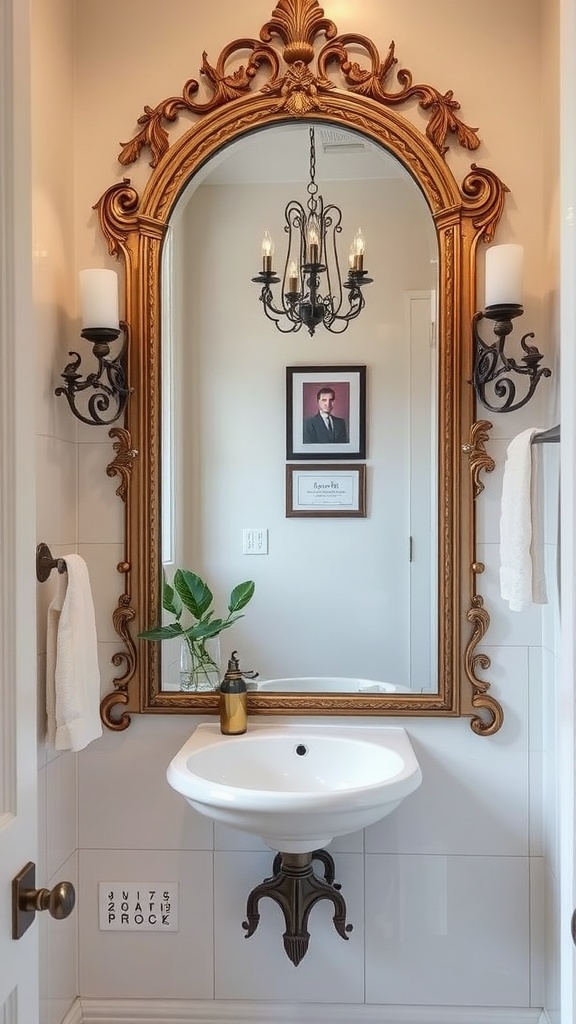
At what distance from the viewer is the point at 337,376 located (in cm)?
186

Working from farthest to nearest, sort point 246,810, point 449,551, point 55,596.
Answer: point 449,551 < point 55,596 < point 246,810

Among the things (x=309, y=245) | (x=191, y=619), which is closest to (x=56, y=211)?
(x=309, y=245)

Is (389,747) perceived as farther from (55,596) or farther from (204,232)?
(204,232)

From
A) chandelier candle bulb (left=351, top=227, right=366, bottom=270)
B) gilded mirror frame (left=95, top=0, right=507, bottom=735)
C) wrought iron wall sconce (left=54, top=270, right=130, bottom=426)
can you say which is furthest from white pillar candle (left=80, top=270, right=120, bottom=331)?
chandelier candle bulb (left=351, top=227, right=366, bottom=270)

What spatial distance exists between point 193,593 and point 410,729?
2.04 ft

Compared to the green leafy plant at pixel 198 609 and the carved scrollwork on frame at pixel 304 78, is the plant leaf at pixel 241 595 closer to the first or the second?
the green leafy plant at pixel 198 609

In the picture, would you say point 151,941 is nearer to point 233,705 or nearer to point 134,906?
point 134,906

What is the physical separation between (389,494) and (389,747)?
60cm

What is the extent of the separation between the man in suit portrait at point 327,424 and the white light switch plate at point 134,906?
1.16 meters

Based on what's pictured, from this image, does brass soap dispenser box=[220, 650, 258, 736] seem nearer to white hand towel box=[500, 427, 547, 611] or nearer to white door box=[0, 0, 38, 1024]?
white hand towel box=[500, 427, 547, 611]

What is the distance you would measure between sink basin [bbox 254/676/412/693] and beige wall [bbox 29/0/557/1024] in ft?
0.44

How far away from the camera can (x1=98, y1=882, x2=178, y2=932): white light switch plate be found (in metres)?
1.85

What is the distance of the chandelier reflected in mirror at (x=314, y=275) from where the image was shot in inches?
72.9

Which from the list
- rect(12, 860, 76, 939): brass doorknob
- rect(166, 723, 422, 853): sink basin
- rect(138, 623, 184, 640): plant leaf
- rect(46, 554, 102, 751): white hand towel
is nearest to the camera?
Result: rect(12, 860, 76, 939): brass doorknob
